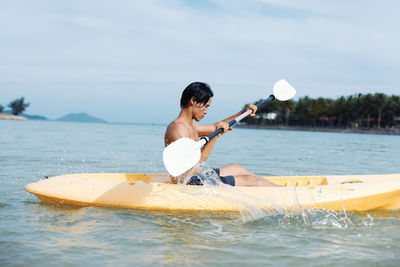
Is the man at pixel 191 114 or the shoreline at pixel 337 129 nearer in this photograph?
the man at pixel 191 114

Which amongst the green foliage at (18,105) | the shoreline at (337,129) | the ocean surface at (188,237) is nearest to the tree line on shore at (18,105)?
the green foliage at (18,105)

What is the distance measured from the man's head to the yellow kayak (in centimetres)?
81

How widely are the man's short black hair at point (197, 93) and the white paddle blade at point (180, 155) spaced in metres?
0.67

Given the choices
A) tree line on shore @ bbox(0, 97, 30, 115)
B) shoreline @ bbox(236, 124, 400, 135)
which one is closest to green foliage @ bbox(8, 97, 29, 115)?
tree line on shore @ bbox(0, 97, 30, 115)

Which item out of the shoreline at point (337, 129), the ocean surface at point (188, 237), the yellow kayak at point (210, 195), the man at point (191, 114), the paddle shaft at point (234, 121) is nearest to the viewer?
the ocean surface at point (188, 237)

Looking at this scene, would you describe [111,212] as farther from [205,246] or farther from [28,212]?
[205,246]

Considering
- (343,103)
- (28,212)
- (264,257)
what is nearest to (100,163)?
(28,212)

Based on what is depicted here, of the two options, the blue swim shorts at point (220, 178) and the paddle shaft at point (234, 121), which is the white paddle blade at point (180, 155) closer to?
the paddle shaft at point (234, 121)

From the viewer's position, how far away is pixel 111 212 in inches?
164

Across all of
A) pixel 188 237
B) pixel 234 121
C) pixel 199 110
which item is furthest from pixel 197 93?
pixel 188 237

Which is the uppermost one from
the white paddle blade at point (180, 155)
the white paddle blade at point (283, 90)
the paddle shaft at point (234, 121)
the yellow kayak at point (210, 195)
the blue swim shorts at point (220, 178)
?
the white paddle blade at point (283, 90)

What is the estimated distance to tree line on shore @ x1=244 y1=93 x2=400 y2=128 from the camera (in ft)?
205

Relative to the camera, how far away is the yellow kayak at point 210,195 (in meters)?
4.18

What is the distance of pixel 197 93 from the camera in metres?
3.89
